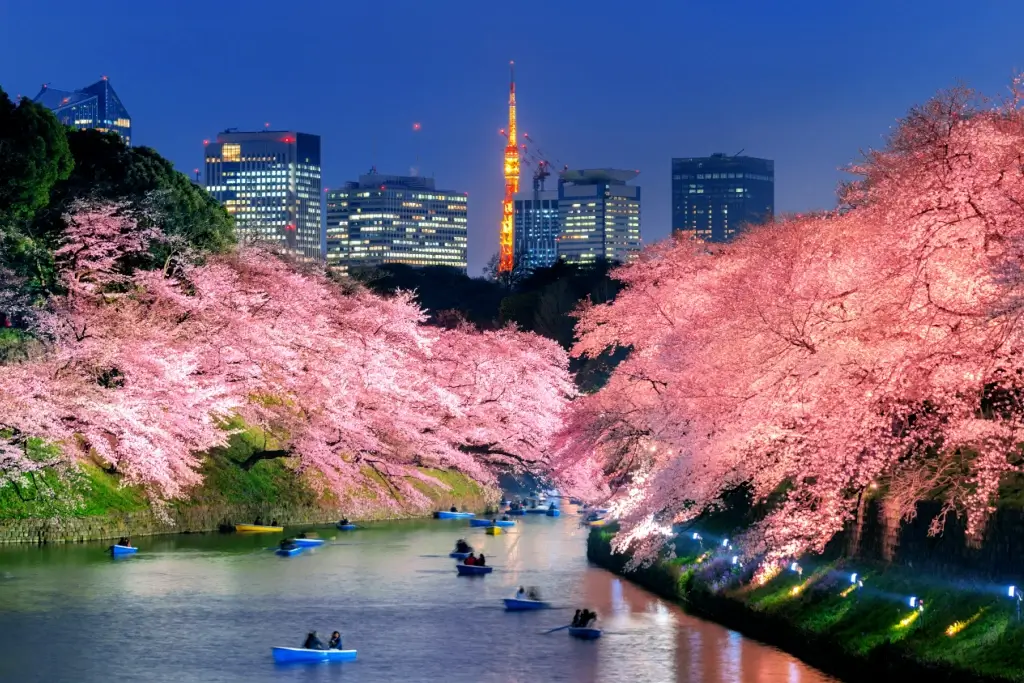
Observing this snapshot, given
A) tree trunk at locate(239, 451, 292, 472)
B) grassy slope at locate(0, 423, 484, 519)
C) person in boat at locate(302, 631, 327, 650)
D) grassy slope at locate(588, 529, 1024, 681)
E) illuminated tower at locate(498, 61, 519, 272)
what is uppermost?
illuminated tower at locate(498, 61, 519, 272)

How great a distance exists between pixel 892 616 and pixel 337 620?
12.8 m

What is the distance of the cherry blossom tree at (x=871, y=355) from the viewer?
74.5 feet

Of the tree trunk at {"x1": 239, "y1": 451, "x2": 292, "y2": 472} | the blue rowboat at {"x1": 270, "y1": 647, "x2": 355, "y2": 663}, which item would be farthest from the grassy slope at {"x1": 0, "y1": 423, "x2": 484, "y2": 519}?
the blue rowboat at {"x1": 270, "y1": 647, "x2": 355, "y2": 663}

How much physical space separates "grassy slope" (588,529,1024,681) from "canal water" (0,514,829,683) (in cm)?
80

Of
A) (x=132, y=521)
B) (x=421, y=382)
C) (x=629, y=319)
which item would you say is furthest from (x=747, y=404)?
(x=421, y=382)

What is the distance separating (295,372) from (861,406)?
29.2m

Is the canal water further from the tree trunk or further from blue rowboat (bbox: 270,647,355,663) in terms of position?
the tree trunk

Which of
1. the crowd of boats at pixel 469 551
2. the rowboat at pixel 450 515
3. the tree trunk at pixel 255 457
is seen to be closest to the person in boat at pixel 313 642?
the crowd of boats at pixel 469 551

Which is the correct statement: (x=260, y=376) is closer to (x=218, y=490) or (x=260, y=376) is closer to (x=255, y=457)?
(x=255, y=457)

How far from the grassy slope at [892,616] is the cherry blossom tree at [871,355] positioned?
110 centimetres

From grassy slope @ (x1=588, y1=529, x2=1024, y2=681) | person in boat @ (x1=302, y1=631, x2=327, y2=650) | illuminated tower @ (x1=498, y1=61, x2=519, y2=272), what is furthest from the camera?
illuminated tower @ (x1=498, y1=61, x2=519, y2=272)

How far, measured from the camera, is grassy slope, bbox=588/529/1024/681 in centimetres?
2114

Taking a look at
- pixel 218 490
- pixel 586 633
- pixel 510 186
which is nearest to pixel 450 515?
pixel 218 490

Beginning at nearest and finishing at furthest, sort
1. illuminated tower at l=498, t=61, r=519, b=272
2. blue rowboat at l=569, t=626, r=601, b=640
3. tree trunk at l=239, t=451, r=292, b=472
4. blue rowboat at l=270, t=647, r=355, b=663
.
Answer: blue rowboat at l=270, t=647, r=355, b=663
blue rowboat at l=569, t=626, r=601, b=640
tree trunk at l=239, t=451, r=292, b=472
illuminated tower at l=498, t=61, r=519, b=272
